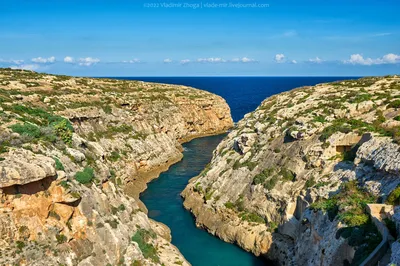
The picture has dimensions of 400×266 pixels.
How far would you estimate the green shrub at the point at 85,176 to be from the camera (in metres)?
33.2

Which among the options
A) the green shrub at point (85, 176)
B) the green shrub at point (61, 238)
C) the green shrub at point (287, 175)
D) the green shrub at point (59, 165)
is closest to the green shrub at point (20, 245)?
the green shrub at point (61, 238)

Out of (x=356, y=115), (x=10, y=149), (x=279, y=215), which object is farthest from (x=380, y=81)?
(x=10, y=149)

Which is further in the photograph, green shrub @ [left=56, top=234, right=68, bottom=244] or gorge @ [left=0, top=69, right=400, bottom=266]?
green shrub @ [left=56, top=234, right=68, bottom=244]

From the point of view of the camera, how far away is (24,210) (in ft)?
89.2

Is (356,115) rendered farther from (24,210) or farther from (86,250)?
(24,210)

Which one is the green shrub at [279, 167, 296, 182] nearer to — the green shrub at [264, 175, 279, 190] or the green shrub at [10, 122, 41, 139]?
the green shrub at [264, 175, 279, 190]

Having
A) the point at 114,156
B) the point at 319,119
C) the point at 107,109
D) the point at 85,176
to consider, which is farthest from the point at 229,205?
the point at 107,109

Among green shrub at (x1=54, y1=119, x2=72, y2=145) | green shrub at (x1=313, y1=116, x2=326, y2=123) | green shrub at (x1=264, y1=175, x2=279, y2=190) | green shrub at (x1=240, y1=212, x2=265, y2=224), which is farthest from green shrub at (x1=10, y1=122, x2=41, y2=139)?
green shrub at (x1=313, y1=116, x2=326, y2=123)

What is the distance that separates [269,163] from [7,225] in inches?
1288

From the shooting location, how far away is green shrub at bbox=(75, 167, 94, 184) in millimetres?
33250

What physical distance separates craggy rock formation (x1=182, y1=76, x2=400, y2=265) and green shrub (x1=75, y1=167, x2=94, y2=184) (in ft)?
59.5

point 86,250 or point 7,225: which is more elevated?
point 7,225

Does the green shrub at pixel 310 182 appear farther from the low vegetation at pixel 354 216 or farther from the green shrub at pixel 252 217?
the green shrub at pixel 252 217

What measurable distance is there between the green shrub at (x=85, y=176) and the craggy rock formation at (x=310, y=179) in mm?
18123
